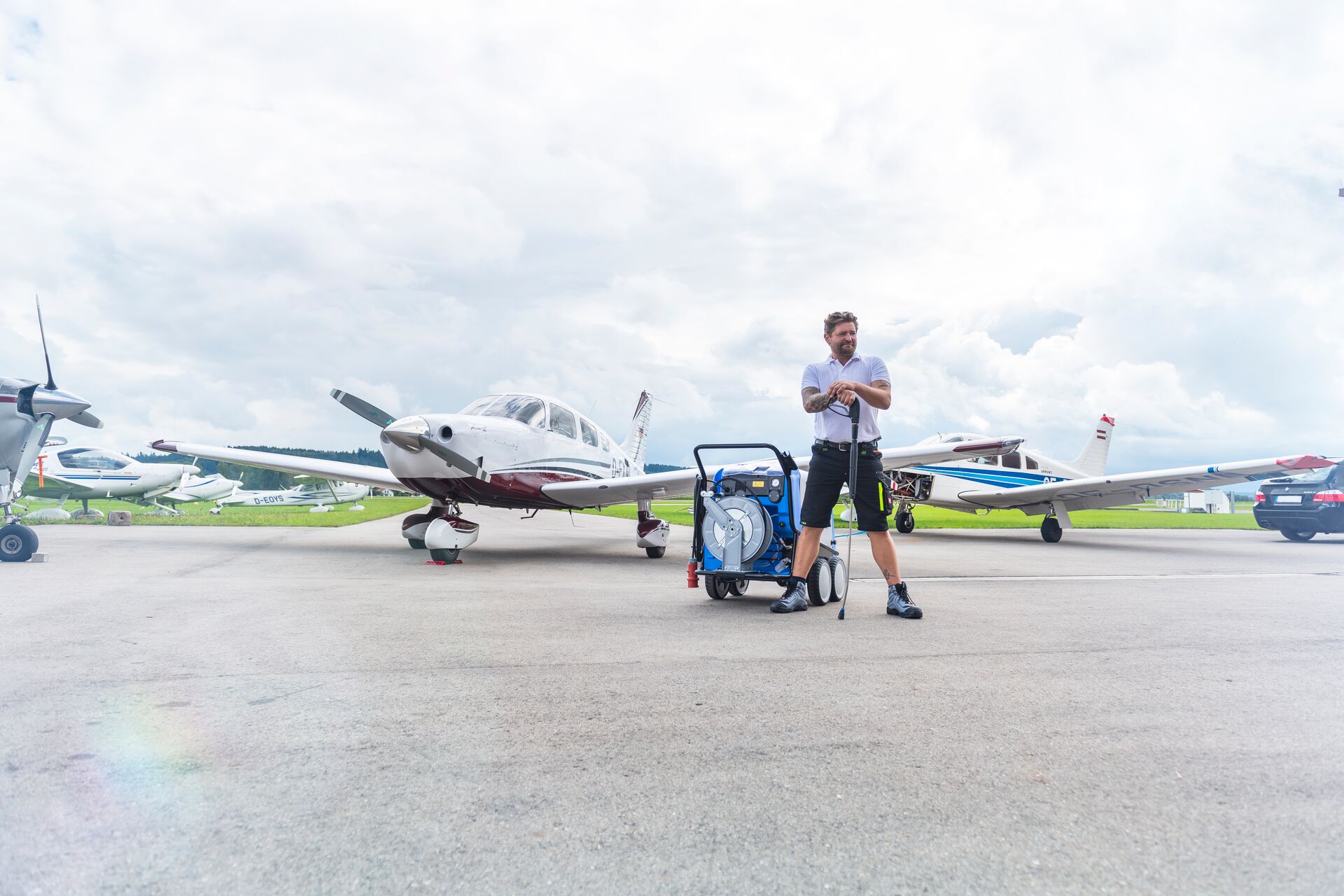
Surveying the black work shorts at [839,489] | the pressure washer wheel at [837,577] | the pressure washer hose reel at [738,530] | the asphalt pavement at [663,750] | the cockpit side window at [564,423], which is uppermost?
the cockpit side window at [564,423]

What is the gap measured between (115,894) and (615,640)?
2776 mm

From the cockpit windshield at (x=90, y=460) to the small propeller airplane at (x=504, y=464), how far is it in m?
17.3

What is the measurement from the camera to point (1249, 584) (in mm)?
7383

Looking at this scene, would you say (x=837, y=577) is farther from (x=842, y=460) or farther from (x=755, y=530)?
(x=842, y=460)

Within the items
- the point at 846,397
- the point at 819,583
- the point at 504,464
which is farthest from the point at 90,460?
the point at 846,397

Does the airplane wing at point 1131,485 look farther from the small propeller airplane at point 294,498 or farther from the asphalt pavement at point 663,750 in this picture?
the small propeller airplane at point 294,498

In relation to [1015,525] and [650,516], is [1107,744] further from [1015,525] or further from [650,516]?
[1015,525]

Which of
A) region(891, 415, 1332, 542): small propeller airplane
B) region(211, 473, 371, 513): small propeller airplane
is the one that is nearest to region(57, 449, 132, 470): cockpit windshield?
region(211, 473, 371, 513): small propeller airplane

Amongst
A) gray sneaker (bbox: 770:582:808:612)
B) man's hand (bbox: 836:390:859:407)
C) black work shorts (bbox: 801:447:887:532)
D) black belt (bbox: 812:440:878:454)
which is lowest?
gray sneaker (bbox: 770:582:808:612)

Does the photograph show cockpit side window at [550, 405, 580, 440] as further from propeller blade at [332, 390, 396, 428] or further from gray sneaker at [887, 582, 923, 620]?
gray sneaker at [887, 582, 923, 620]

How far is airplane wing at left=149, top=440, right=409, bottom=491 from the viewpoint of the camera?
1331 cm

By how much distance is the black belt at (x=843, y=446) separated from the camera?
5297 millimetres

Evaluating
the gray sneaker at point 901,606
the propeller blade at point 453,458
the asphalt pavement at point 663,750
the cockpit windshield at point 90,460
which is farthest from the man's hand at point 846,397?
the cockpit windshield at point 90,460

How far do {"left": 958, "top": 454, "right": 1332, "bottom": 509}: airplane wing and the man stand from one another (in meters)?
12.1
